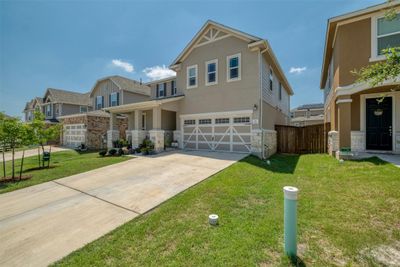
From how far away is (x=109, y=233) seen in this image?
11.3 feet

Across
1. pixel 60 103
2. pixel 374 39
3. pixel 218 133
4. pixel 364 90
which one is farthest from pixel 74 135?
pixel 374 39

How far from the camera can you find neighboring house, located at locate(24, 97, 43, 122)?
1191 inches

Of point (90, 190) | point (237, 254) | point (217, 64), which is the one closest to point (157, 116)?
point (217, 64)

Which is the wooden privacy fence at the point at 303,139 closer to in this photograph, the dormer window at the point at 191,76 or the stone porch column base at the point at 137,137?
the dormer window at the point at 191,76

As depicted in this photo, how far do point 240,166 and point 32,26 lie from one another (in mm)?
15948

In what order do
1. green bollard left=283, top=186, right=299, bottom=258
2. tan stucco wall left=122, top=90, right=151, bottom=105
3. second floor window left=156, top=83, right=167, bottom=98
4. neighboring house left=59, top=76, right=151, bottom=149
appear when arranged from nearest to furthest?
green bollard left=283, top=186, right=299, bottom=258 → second floor window left=156, top=83, right=167, bottom=98 → neighboring house left=59, top=76, right=151, bottom=149 → tan stucco wall left=122, top=90, right=151, bottom=105

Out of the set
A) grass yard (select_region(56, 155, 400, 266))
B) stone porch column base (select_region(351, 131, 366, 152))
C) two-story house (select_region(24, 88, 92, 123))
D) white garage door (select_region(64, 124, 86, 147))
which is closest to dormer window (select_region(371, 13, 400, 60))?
stone porch column base (select_region(351, 131, 366, 152))

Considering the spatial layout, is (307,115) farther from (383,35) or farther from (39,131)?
→ (39,131)

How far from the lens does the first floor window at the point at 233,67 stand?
457 inches

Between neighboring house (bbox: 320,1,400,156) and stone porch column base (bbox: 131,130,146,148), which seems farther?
stone porch column base (bbox: 131,130,146,148)

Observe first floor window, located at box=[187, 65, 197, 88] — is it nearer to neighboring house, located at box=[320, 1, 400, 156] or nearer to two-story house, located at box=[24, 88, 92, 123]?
neighboring house, located at box=[320, 1, 400, 156]

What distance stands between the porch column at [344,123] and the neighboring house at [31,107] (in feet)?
129

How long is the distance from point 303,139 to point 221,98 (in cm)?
680

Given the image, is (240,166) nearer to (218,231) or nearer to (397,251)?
(218,231)
